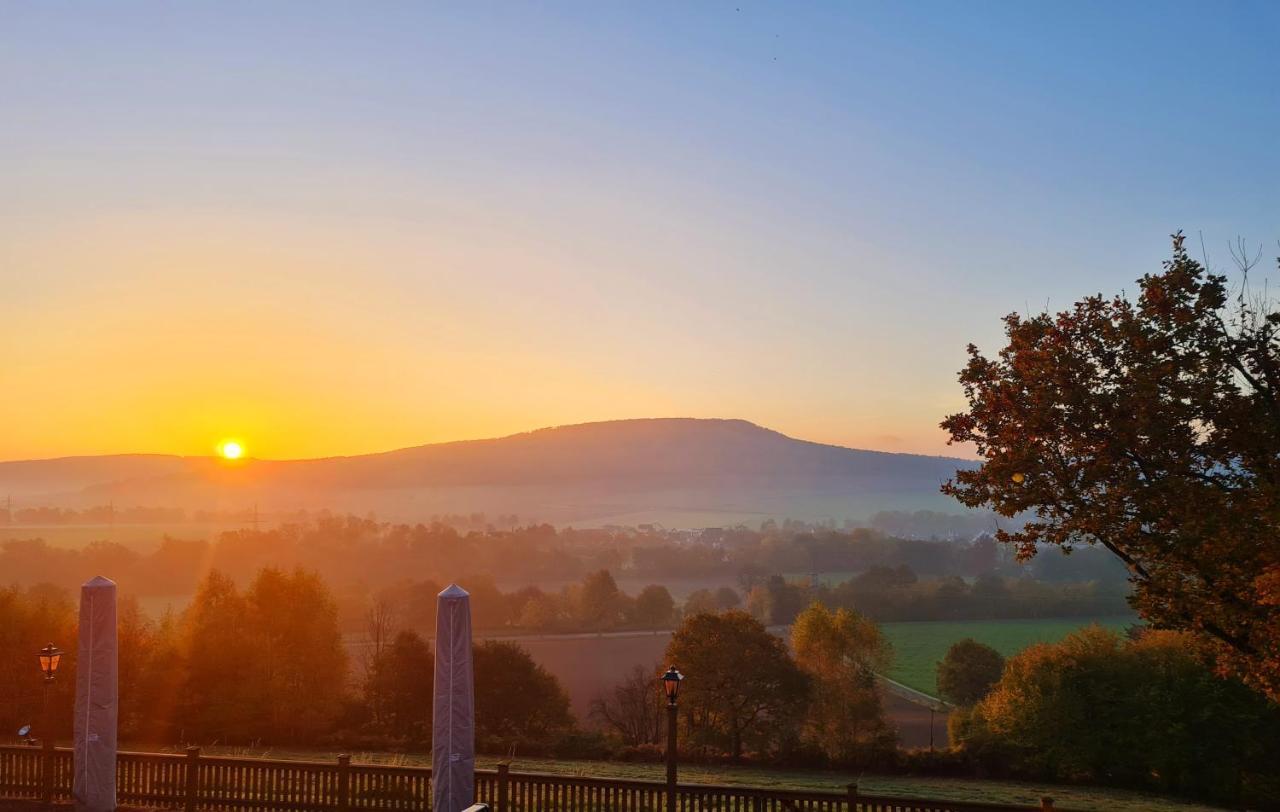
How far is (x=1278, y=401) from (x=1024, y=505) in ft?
11.0

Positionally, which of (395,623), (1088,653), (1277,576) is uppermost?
(1277,576)

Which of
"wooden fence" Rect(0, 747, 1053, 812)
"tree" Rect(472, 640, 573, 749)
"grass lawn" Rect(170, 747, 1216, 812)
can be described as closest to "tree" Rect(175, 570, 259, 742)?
"tree" Rect(472, 640, 573, 749)

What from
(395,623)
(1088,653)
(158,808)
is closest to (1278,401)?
(158,808)

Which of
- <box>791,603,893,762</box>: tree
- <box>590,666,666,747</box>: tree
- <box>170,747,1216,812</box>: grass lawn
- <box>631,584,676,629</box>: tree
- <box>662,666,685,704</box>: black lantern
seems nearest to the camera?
<box>662,666,685,704</box>: black lantern

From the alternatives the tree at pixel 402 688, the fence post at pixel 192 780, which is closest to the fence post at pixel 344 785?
the fence post at pixel 192 780

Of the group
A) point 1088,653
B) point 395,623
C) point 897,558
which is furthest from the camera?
point 897,558

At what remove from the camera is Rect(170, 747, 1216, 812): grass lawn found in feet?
72.2

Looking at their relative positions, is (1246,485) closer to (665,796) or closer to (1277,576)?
(1277,576)

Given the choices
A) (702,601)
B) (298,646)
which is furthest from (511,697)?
(702,601)

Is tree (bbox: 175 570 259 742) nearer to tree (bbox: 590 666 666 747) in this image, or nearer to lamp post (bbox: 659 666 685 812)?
tree (bbox: 590 666 666 747)

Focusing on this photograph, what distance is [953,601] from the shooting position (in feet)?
295

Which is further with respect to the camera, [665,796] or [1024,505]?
[665,796]

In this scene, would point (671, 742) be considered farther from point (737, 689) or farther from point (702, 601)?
point (702, 601)

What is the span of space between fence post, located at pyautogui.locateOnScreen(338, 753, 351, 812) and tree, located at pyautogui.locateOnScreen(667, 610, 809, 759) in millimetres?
26430
